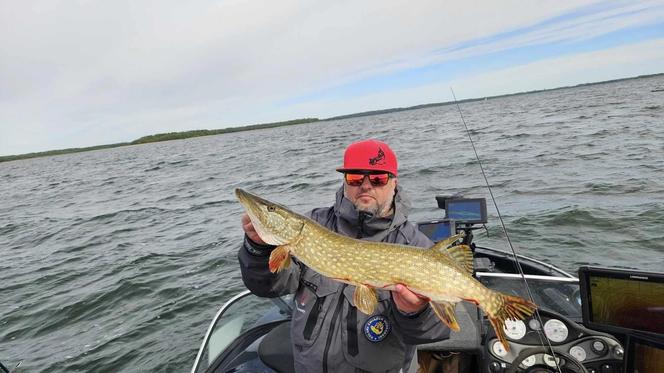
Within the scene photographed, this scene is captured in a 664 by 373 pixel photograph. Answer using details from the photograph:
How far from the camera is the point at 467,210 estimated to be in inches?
207

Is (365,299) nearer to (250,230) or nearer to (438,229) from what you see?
(250,230)

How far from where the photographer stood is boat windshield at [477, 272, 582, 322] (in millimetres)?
3869

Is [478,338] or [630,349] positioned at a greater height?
[630,349]

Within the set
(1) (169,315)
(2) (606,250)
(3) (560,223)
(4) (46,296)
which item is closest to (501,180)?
(3) (560,223)

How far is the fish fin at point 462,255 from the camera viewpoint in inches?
104

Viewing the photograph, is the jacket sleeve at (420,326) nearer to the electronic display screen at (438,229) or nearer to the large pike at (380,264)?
the large pike at (380,264)

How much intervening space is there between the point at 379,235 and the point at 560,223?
929 centimetres

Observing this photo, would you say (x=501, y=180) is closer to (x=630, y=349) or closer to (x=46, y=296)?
(x=630, y=349)

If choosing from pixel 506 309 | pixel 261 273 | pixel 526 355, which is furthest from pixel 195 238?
pixel 506 309

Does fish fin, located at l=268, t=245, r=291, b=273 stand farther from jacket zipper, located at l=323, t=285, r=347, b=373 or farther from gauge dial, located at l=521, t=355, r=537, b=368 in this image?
gauge dial, located at l=521, t=355, r=537, b=368

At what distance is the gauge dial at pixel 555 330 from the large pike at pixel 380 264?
1027mm

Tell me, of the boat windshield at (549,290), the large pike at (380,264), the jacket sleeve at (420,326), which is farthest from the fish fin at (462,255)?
the boat windshield at (549,290)

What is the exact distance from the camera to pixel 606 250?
29.2ft

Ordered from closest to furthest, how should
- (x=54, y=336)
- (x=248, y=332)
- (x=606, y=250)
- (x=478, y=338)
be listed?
(x=478, y=338) → (x=248, y=332) → (x=54, y=336) → (x=606, y=250)
